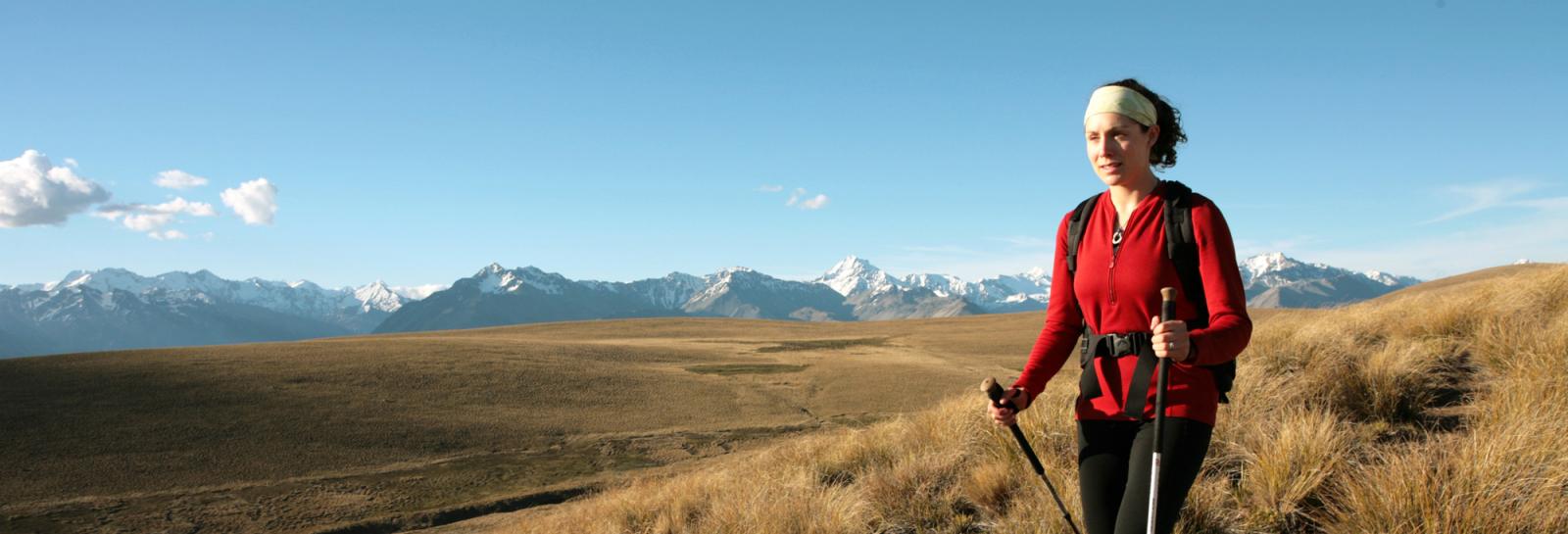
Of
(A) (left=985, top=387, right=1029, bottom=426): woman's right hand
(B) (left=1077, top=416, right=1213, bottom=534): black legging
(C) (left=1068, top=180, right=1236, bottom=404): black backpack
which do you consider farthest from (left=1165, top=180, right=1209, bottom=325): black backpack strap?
(A) (left=985, top=387, right=1029, bottom=426): woman's right hand

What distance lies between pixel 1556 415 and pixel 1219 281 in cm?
352

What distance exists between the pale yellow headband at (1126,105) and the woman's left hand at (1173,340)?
30.0 inches

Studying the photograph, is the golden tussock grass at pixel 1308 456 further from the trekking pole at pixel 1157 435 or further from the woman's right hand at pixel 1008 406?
the trekking pole at pixel 1157 435

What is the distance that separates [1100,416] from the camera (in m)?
2.65

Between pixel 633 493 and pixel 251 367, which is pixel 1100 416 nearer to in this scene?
pixel 633 493

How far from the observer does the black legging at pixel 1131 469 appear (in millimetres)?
2398

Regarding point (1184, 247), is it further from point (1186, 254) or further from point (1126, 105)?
point (1126, 105)

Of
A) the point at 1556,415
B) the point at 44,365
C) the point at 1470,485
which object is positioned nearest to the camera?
the point at 1470,485

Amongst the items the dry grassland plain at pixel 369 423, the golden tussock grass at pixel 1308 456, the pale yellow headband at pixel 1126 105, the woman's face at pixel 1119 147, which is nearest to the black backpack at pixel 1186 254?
the woman's face at pixel 1119 147

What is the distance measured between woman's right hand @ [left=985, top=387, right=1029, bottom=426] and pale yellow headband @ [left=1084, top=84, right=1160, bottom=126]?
967mm

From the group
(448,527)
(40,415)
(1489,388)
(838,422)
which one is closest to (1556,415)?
(1489,388)

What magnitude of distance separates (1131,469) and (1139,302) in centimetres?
51

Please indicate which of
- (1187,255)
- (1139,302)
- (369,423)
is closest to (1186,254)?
(1187,255)

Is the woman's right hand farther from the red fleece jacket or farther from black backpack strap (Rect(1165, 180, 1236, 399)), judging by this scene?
black backpack strap (Rect(1165, 180, 1236, 399))
